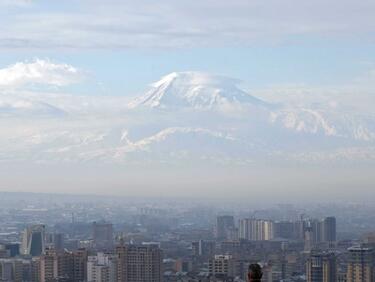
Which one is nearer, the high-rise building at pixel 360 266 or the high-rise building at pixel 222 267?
the high-rise building at pixel 360 266

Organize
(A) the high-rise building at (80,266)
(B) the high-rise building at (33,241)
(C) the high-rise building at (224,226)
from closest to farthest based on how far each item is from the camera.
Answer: (A) the high-rise building at (80,266)
(B) the high-rise building at (33,241)
(C) the high-rise building at (224,226)

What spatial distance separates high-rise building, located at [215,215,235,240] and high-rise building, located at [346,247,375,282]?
37.0 metres

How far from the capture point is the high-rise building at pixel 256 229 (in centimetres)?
8694

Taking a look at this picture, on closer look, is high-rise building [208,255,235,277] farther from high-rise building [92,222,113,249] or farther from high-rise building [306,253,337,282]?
high-rise building [92,222,113,249]

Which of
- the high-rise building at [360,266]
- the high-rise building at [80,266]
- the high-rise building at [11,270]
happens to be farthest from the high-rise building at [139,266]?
the high-rise building at [360,266]

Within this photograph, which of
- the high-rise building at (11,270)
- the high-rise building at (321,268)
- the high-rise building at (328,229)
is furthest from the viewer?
the high-rise building at (328,229)

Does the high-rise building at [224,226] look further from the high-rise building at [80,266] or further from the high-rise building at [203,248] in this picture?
the high-rise building at [80,266]

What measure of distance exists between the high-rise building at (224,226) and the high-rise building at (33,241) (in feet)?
49.6

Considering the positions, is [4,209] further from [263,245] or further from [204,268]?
[204,268]

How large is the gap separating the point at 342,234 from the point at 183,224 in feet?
71.7

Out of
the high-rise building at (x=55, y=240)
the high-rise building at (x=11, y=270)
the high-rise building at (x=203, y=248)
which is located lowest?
the high-rise building at (x=11, y=270)

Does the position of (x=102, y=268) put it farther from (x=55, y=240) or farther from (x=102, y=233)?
(x=102, y=233)

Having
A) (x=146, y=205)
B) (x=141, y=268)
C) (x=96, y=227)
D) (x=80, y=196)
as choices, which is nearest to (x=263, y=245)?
(x=96, y=227)

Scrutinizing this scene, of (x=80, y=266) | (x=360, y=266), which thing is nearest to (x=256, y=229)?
(x=80, y=266)
